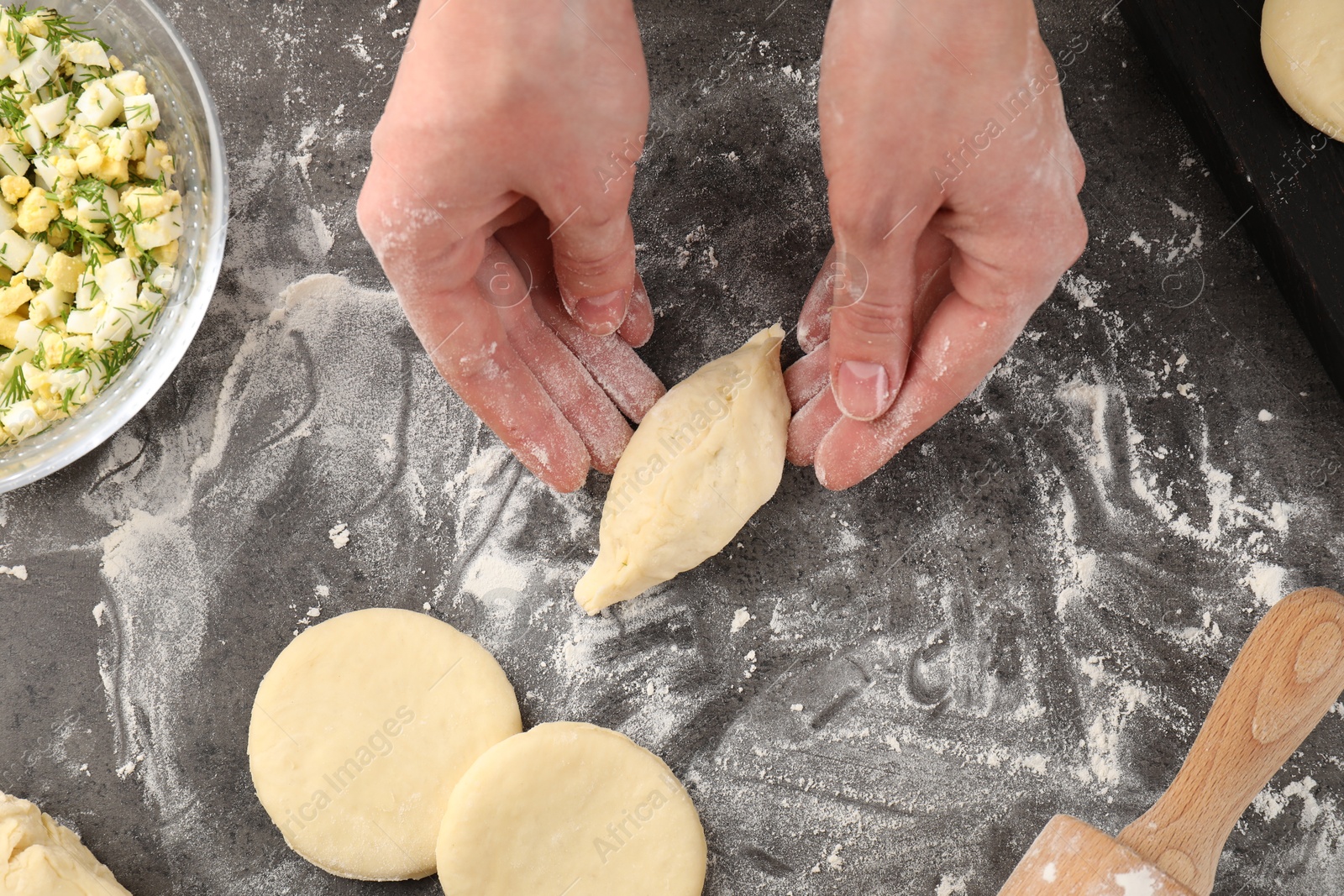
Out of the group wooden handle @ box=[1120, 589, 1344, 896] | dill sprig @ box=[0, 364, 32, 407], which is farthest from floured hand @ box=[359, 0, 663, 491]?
wooden handle @ box=[1120, 589, 1344, 896]

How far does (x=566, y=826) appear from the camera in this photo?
176 centimetres

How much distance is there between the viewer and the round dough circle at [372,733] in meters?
1.77

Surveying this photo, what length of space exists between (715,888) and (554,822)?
378 mm

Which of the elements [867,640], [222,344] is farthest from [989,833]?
[222,344]

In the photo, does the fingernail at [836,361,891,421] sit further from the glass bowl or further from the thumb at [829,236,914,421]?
the glass bowl

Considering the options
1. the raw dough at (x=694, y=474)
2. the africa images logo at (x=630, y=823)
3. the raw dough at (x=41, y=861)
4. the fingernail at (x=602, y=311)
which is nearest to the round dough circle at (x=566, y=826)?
the africa images logo at (x=630, y=823)

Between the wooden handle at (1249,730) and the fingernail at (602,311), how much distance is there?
1294mm

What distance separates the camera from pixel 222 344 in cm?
198

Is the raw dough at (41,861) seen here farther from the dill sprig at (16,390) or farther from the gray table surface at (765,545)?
the dill sprig at (16,390)

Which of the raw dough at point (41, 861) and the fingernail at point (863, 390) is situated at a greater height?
the fingernail at point (863, 390)

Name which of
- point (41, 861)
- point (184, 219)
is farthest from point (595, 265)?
point (41, 861)

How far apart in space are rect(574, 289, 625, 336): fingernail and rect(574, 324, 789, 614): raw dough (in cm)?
19

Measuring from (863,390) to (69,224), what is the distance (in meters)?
1.67

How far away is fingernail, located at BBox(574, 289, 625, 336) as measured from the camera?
173cm
